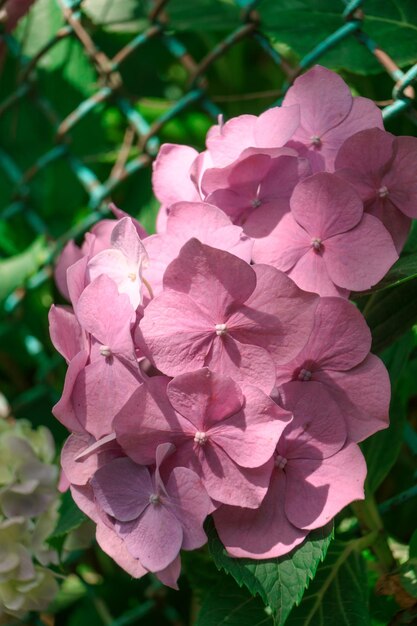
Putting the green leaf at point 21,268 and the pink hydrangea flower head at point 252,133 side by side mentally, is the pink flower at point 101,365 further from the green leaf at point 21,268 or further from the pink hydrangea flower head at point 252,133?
the green leaf at point 21,268

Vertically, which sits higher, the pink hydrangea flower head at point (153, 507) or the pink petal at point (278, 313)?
the pink petal at point (278, 313)

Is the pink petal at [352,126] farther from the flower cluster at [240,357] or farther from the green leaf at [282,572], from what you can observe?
the green leaf at [282,572]

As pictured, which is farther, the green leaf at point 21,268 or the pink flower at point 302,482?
the green leaf at point 21,268

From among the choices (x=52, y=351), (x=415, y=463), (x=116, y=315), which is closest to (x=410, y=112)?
(x=116, y=315)

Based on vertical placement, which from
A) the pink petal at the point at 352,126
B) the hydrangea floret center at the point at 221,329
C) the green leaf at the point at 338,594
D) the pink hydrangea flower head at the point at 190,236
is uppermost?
the pink hydrangea flower head at the point at 190,236

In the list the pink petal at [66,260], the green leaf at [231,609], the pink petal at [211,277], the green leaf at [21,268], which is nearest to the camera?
the pink petal at [211,277]

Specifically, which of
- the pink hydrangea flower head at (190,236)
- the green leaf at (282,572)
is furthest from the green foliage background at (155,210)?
the pink hydrangea flower head at (190,236)

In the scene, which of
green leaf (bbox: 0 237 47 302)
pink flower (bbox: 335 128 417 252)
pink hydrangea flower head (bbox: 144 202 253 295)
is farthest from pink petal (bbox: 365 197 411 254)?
green leaf (bbox: 0 237 47 302)

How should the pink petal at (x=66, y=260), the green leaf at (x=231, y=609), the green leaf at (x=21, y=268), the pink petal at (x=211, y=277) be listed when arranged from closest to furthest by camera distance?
1. the pink petal at (x=211, y=277)
2. the green leaf at (x=231, y=609)
3. the pink petal at (x=66, y=260)
4. the green leaf at (x=21, y=268)

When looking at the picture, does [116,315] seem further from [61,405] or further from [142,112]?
[142,112]
